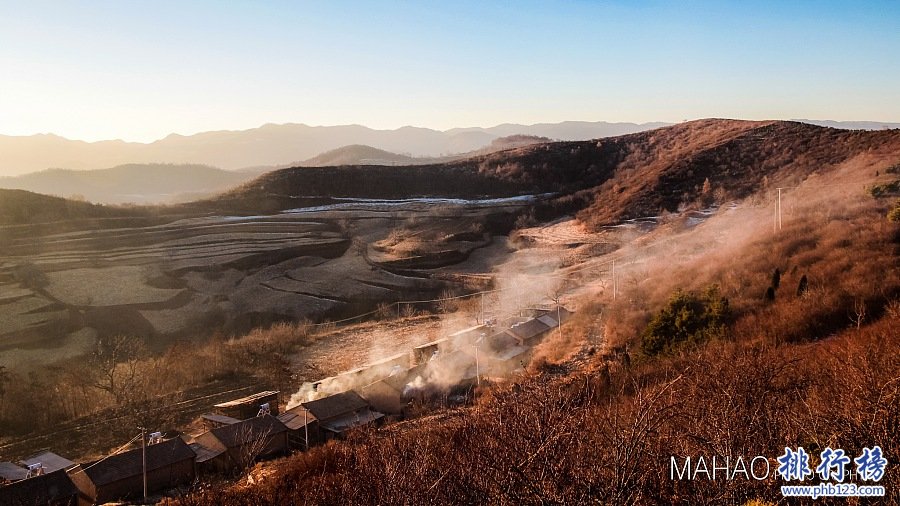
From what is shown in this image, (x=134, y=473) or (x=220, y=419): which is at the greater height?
(x=134, y=473)

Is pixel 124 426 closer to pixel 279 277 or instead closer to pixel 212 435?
pixel 212 435

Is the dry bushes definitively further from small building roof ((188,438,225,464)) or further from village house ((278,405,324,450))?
village house ((278,405,324,450))

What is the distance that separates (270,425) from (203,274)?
1303 cm

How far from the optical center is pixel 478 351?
14.2m

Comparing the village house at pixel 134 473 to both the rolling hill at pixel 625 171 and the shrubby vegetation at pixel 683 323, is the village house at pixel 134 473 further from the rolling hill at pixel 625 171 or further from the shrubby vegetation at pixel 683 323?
the rolling hill at pixel 625 171

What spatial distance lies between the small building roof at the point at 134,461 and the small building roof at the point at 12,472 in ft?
3.12

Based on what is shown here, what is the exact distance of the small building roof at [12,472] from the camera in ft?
29.6

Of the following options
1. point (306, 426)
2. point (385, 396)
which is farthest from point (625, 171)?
point (306, 426)

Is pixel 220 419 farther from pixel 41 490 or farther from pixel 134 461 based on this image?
pixel 41 490

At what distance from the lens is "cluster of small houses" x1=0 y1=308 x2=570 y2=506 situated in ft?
29.2

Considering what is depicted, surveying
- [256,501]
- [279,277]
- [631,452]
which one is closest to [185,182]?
[279,277]

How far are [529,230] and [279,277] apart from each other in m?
12.7

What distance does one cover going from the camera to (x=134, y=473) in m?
9.13

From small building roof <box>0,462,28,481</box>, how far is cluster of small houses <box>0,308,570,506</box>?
0.04 feet
